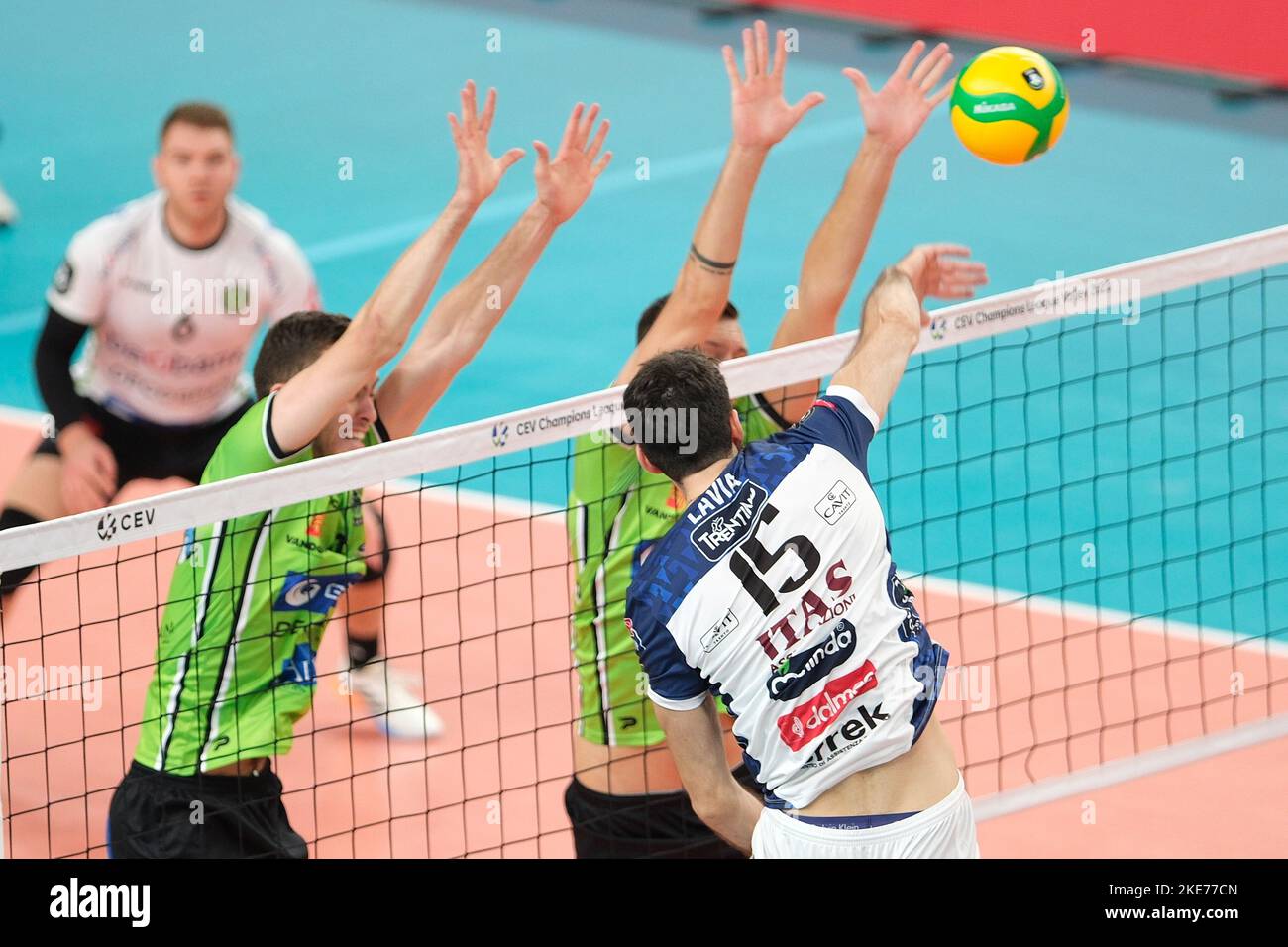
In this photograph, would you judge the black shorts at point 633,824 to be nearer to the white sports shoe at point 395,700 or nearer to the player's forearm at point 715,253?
the player's forearm at point 715,253

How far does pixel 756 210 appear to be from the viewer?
13828 millimetres

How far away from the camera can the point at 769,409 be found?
600 cm

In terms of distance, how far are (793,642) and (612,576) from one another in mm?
1302

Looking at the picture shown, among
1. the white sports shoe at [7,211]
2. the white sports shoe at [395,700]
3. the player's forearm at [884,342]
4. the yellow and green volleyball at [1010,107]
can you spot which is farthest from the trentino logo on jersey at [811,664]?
the white sports shoe at [7,211]

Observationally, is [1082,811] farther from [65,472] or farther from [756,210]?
[756,210]

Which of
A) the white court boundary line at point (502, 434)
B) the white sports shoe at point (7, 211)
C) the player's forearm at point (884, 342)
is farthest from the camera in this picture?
the white sports shoe at point (7, 211)

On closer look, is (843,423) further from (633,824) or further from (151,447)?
(151,447)

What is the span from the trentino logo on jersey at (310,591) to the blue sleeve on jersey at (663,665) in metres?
1.19

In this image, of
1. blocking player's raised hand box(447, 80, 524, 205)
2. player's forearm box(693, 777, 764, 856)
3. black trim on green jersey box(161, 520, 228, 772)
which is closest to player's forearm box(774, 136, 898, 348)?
blocking player's raised hand box(447, 80, 524, 205)

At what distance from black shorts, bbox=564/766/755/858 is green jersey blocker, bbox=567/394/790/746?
18cm

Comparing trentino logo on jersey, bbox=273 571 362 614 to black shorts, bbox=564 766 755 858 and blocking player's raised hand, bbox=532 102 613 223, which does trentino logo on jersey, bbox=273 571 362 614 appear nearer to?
black shorts, bbox=564 766 755 858

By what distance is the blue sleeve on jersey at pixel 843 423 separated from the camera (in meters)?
4.73

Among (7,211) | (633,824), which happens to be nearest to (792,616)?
(633,824)

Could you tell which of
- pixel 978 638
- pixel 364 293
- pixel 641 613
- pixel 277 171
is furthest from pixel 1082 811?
pixel 277 171
